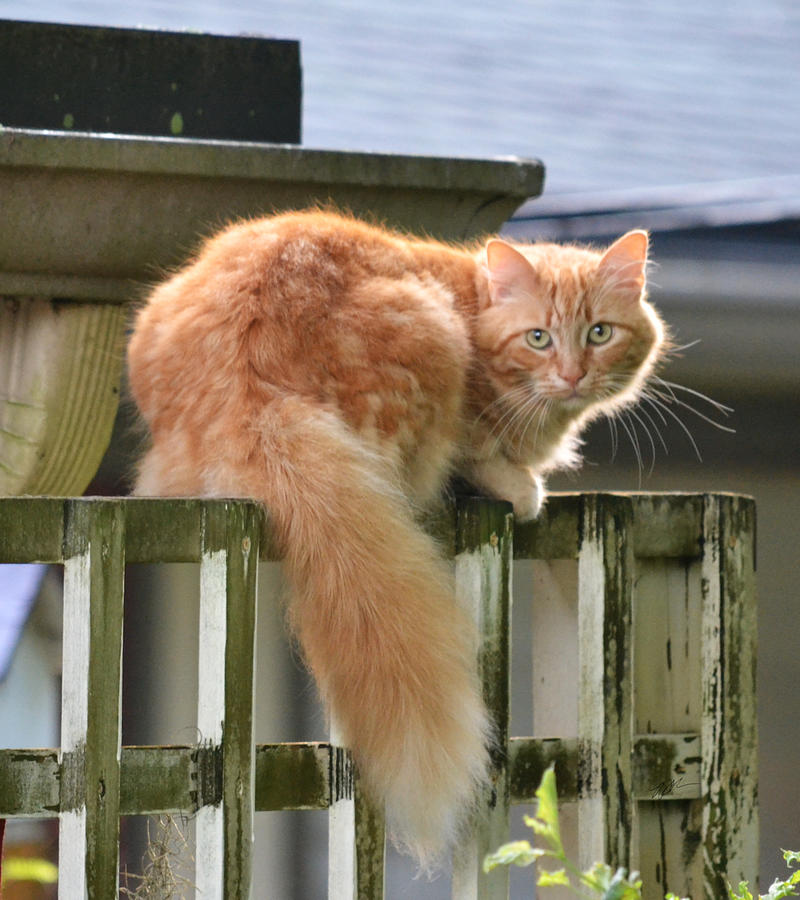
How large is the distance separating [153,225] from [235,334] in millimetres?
271

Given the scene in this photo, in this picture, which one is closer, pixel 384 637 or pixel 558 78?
pixel 384 637

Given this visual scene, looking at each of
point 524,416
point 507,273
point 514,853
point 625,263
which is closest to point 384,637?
point 514,853

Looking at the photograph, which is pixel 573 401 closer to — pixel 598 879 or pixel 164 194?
pixel 164 194

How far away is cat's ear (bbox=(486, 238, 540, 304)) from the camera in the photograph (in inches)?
81.1

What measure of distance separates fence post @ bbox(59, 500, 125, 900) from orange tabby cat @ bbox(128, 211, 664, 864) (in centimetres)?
23

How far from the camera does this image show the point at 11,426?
2.07 metres

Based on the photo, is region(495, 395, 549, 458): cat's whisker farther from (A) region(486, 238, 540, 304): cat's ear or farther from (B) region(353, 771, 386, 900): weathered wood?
(B) region(353, 771, 386, 900): weathered wood

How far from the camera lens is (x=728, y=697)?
1703 mm

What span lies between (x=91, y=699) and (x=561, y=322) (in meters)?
1.00

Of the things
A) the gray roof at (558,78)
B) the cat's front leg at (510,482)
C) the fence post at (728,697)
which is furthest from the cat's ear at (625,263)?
the gray roof at (558,78)

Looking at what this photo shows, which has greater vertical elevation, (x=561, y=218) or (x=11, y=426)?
(x=561, y=218)

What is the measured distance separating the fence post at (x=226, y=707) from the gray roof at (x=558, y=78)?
115 inches

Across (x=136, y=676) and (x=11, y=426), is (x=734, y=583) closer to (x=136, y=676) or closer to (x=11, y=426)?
(x=11, y=426)

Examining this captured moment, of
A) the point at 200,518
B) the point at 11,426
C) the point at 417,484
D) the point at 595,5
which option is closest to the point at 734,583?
the point at 417,484
